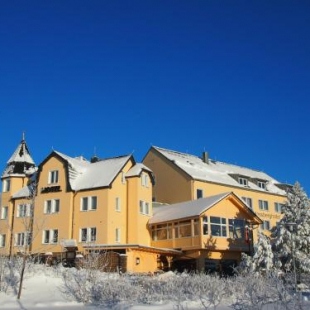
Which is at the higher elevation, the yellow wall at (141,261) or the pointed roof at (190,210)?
the pointed roof at (190,210)

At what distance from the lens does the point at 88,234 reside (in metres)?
44.9

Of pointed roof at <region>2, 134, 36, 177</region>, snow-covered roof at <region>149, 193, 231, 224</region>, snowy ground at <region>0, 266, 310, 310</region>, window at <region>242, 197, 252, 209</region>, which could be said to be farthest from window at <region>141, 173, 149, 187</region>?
snowy ground at <region>0, 266, 310, 310</region>

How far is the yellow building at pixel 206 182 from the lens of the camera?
5378cm

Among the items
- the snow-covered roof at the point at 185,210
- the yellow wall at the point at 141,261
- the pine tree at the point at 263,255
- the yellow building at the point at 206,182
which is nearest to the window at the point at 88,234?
the snow-covered roof at the point at 185,210

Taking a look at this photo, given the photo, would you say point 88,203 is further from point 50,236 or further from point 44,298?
A: point 44,298

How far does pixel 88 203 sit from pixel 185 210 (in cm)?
885

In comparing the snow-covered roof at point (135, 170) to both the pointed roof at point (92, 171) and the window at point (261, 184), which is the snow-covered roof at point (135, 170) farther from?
the window at point (261, 184)

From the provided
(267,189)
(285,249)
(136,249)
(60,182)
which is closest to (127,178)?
(60,182)

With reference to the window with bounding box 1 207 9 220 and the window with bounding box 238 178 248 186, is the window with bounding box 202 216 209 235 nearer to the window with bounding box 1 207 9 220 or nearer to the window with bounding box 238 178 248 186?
the window with bounding box 238 178 248 186

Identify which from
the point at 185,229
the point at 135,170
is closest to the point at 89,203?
the point at 135,170

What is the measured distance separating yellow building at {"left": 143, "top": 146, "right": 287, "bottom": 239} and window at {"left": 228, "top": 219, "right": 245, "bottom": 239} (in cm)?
Result: 826

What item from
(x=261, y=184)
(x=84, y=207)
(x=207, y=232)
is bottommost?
(x=207, y=232)

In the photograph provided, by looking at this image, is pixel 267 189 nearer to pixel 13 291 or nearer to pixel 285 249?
pixel 285 249

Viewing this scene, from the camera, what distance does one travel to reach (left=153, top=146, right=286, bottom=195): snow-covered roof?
55562mm
